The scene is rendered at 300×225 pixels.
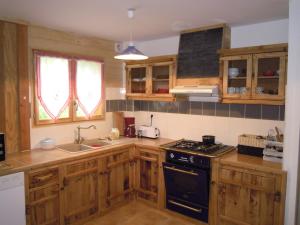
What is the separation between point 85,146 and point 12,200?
3.98 ft

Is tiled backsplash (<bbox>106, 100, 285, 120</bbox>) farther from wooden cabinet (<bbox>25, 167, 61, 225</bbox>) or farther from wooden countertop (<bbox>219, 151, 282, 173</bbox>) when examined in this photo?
wooden cabinet (<bbox>25, 167, 61, 225</bbox>)

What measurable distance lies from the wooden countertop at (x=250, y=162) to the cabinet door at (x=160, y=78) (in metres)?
1.27

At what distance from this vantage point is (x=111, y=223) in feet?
9.95

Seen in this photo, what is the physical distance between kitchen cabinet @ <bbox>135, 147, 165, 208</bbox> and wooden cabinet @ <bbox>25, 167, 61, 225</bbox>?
1.19 metres

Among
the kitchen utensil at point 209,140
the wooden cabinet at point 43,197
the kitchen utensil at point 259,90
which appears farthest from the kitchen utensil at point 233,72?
the wooden cabinet at point 43,197

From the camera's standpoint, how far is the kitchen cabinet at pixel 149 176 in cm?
329

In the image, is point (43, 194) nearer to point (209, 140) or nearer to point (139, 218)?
point (139, 218)

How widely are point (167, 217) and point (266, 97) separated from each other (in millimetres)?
1929

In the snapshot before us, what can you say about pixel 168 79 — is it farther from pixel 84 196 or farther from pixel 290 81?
pixel 84 196

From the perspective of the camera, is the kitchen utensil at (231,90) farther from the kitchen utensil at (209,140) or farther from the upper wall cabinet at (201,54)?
the kitchen utensil at (209,140)

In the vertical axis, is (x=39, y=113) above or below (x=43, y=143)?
above

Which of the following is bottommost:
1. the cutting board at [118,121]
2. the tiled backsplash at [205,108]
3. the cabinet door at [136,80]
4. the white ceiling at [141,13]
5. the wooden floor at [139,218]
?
the wooden floor at [139,218]

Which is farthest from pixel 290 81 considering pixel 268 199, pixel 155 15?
pixel 155 15

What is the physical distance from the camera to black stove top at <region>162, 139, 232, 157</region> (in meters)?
2.90
